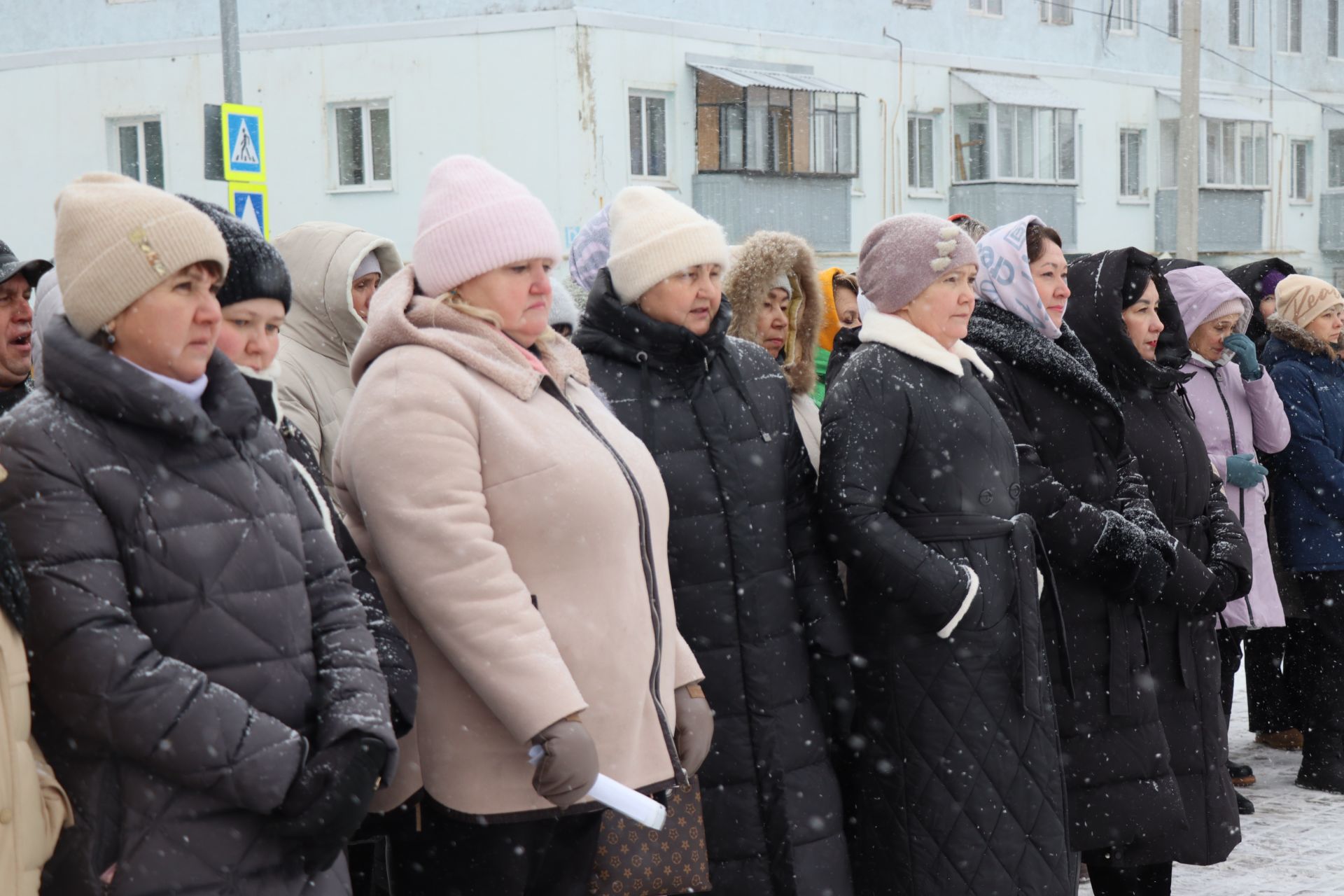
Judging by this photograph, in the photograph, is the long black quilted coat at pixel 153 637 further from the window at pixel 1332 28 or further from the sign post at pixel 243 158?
the window at pixel 1332 28

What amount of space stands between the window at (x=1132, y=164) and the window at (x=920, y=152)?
15.3 ft

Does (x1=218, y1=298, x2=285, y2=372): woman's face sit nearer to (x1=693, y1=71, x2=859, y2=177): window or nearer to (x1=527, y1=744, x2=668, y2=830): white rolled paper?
(x1=527, y1=744, x2=668, y2=830): white rolled paper

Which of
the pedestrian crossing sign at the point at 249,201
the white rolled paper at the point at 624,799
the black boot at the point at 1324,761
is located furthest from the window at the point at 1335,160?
the white rolled paper at the point at 624,799

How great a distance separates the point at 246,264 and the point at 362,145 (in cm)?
2053

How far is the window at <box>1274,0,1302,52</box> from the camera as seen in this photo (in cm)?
3372

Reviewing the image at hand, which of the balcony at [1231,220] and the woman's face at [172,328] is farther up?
the woman's face at [172,328]

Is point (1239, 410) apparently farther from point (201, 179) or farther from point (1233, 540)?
point (201, 179)

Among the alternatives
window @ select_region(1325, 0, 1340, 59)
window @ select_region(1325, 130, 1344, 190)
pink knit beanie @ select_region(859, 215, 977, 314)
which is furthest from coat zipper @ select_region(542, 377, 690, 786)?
window @ select_region(1325, 0, 1340, 59)

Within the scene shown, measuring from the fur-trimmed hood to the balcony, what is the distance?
90.1 ft

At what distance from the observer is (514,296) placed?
348 cm

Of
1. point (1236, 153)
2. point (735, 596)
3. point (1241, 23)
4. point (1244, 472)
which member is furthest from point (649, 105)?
point (735, 596)

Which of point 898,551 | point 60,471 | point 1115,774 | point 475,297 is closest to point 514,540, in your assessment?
point 475,297

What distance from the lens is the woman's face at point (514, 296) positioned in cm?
347

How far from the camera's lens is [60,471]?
8.46 feet
